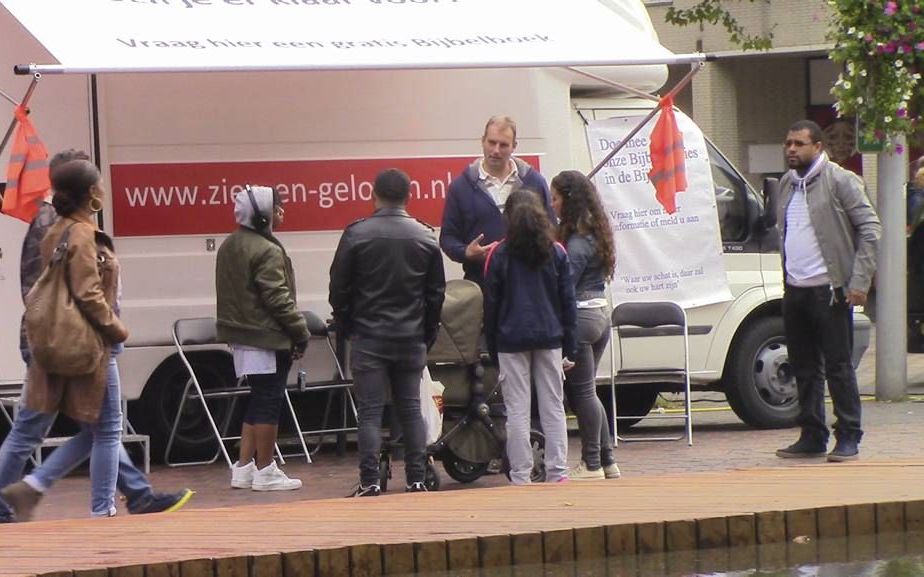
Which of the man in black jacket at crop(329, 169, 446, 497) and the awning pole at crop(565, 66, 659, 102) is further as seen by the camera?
the awning pole at crop(565, 66, 659, 102)

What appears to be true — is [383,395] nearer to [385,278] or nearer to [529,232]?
[385,278]

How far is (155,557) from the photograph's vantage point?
7.06 metres

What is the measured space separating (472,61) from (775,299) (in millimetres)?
3458

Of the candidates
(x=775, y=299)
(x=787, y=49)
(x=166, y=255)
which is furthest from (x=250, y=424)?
(x=787, y=49)

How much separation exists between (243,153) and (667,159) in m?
2.56

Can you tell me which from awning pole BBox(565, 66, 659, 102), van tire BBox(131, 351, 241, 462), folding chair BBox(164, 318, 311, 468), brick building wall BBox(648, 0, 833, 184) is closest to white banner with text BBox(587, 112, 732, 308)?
awning pole BBox(565, 66, 659, 102)

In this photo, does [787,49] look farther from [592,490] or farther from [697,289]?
[592,490]

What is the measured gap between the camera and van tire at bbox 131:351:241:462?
37.2 ft

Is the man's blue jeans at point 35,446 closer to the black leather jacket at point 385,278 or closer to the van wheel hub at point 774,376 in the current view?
the black leather jacket at point 385,278

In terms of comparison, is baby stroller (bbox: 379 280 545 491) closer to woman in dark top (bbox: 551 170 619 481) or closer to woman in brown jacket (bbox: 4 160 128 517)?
woman in dark top (bbox: 551 170 619 481)

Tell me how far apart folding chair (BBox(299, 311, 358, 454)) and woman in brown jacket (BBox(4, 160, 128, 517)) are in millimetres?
2918

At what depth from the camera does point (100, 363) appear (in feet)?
26.7

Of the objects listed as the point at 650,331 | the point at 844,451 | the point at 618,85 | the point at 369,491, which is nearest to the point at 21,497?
the point at 369,491

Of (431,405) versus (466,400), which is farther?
(466,400)
